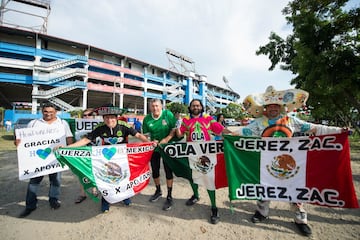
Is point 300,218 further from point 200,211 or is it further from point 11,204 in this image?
point 11,204

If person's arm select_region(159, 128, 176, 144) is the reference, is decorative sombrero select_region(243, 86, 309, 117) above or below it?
above

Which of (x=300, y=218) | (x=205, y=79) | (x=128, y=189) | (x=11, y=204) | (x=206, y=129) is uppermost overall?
(x=205, y=79)

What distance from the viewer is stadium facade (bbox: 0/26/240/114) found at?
2705cm

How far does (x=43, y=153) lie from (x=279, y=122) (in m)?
4.33

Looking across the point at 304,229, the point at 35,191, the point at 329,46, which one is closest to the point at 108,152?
the point at 35,191

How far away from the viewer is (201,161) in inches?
122

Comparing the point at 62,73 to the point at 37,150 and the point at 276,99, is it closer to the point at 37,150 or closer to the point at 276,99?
the point at 37,150

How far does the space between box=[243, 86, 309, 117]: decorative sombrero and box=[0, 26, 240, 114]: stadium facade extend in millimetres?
31868

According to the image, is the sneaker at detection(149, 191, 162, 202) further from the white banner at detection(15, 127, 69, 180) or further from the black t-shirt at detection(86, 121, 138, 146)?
the white banner at detection(15, 127, 69, 180)

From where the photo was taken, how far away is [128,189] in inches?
123

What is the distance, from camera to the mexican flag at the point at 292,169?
8.01 ft

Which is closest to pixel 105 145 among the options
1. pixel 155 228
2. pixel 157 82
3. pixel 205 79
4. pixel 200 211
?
pixel 155 228

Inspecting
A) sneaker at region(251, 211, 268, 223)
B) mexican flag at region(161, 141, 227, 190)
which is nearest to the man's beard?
mexican flag at region(161, 141, 227, 190)

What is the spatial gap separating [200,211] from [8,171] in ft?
20.3
